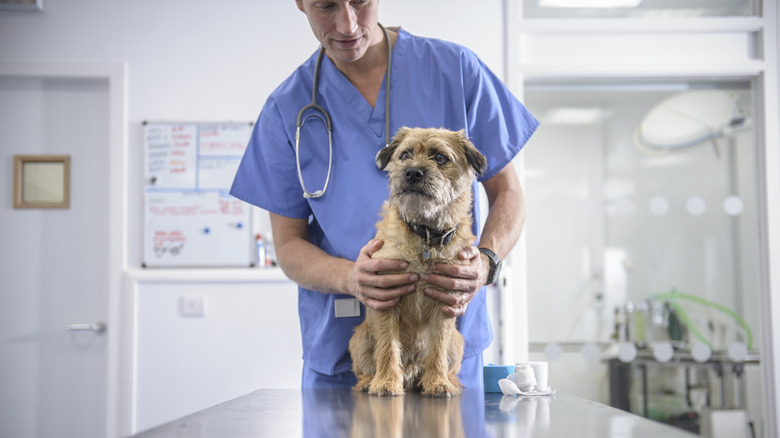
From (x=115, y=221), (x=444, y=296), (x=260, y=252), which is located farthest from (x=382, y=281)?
(x=115, y=221)

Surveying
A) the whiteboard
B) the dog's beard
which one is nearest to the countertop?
the dog's beard

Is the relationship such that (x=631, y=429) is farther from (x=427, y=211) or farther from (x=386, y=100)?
(x=386, y=100)

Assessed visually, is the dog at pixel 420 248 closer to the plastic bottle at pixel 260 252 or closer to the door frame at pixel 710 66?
the plastic bottle at pixel 260 252

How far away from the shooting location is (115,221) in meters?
3.74

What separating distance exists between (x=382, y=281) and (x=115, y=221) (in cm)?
296

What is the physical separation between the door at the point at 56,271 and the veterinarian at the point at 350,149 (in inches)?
105

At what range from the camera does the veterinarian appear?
1507mm

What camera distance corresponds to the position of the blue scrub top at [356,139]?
1532 mm

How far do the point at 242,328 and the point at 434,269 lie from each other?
2651mm

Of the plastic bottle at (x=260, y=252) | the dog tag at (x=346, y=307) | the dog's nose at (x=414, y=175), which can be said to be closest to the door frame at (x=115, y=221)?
the plastic bottle at (x=260, y=252)

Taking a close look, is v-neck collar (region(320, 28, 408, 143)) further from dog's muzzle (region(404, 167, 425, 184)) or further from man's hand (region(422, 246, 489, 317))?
man's hand (region(422, 246, 489, 317))

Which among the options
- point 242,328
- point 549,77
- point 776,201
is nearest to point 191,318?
point 242,328

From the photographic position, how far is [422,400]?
48.4 inches

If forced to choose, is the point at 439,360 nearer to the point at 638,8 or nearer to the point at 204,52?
the point at 204,52
